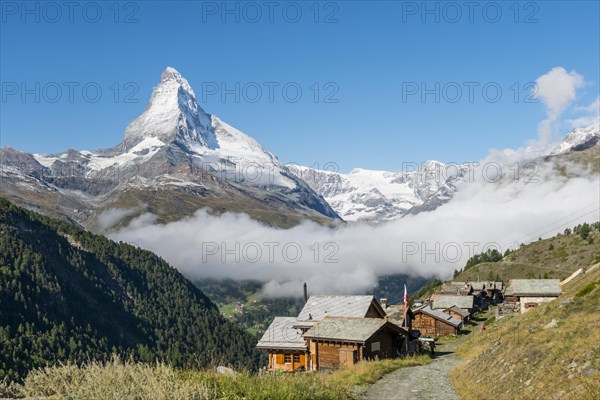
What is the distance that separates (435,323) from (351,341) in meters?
46.5

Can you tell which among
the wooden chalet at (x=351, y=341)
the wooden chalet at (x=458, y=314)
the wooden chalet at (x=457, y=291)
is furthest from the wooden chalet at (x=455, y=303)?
the wooden chalet at (x=351, y=341)

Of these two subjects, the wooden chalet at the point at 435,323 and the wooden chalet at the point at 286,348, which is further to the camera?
the wooden chalet at the point at 435,323

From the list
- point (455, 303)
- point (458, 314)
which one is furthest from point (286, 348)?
point (455, 303)

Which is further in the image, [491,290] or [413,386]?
[491,290]

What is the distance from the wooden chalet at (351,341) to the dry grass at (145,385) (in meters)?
33.8

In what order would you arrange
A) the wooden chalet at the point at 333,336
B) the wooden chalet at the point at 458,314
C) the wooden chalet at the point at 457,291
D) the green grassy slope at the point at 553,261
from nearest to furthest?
the wooden chalet at the point at 333,336
the wooden chalet at the point at 458,314
the wooden chalet at the point at 457,291
the green grassy slope at the point at 553,261

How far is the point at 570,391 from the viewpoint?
54.1 ft

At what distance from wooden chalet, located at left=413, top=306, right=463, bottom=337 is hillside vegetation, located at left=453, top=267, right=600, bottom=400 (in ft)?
193

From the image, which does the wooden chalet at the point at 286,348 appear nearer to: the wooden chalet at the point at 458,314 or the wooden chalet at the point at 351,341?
the wooden chalet at the point at 351,341

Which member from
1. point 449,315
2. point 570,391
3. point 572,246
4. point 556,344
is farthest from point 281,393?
point 572,246

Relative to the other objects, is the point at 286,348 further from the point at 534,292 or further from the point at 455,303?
the point at 455,303

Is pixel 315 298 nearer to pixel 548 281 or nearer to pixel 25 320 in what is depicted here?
pixel 548 281

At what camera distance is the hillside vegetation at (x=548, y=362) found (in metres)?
17.3

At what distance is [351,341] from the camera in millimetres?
47656
